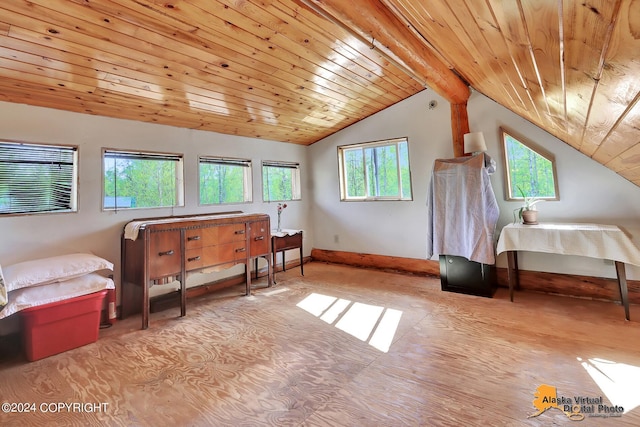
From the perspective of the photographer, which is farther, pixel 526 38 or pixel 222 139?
pixel 222 139

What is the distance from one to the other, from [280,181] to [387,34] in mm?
3007

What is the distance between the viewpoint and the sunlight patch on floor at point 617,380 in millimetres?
1512

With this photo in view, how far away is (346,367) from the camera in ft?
6.26

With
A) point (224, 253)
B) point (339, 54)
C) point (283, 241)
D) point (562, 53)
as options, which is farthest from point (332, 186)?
point (562, 53)

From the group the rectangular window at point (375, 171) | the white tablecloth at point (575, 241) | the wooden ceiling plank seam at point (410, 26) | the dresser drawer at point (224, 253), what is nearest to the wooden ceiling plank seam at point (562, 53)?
the wooden ceiling plank seam at point (410, 26)

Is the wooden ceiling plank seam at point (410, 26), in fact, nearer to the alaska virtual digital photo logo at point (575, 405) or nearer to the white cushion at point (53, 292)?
the alaska virtual digital photo logo at point (575, 405)

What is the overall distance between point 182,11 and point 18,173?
2.06m

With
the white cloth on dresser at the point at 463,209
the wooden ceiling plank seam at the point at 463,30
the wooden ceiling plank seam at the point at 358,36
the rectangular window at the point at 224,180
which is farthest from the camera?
the rectangular window at the point at 224,180

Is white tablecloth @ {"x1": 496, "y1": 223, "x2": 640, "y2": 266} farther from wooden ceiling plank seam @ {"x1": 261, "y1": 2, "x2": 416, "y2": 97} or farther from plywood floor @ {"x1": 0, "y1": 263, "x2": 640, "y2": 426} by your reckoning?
wooden ceiling plank seam @ {"x1": 261, "y1": 2, "x2": 416, "y2": 97}

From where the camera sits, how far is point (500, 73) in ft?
6.28

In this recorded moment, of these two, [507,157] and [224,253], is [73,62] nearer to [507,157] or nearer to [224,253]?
[224,253]

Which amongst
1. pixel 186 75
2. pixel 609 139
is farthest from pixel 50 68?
pixel 609 139

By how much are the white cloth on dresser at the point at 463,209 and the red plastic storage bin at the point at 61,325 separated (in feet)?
11.3

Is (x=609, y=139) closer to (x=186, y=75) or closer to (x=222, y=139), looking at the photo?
(x=186, y=75)
